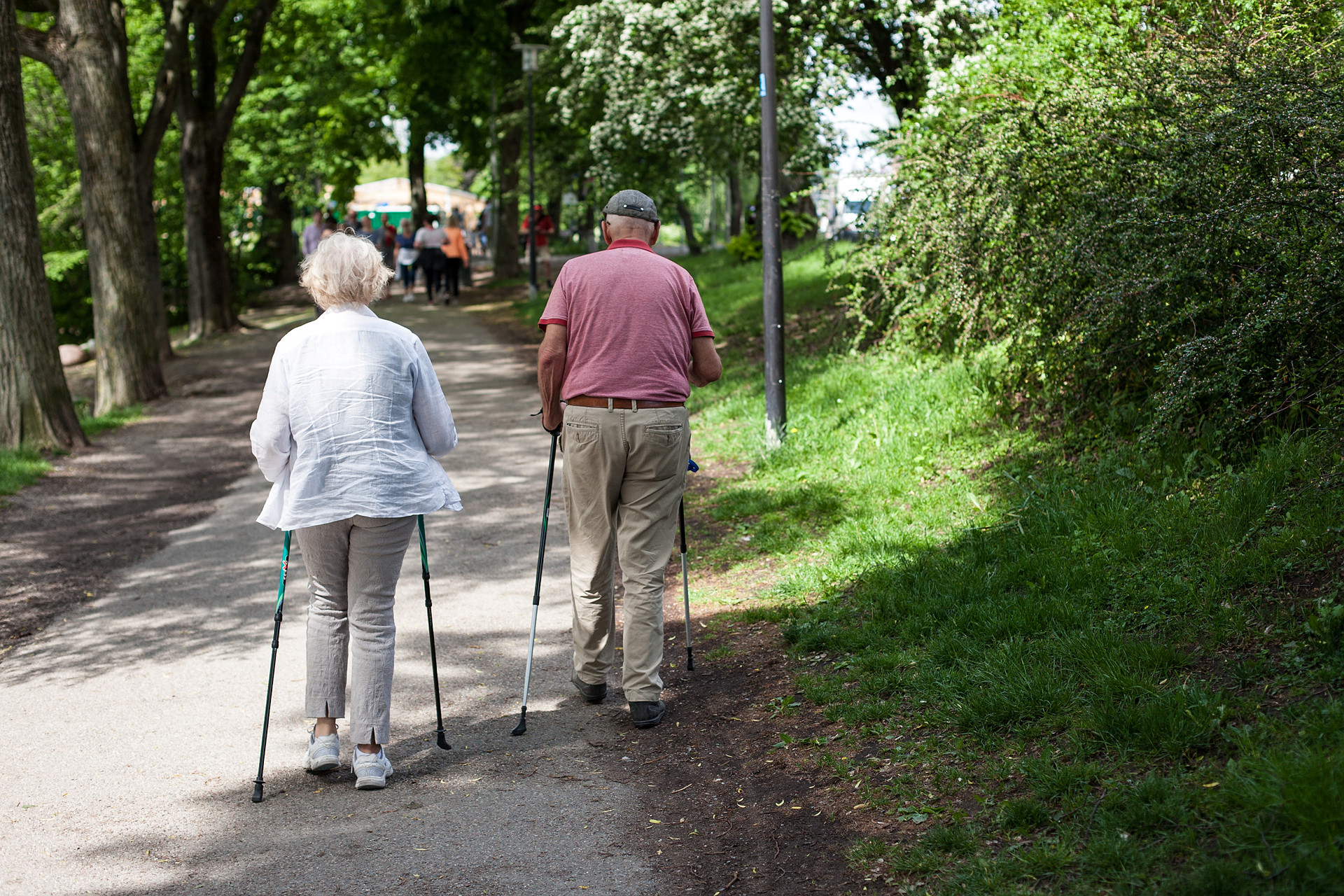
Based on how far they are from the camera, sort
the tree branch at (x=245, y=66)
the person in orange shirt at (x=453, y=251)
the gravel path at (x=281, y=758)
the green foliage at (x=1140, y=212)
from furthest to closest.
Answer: the person in orange shirt at (x=453, y=251)
the tree branch at (x=245, y=66)
the green foliage at (x=1140, y=212)
the gravel path at (x=281, y=758)

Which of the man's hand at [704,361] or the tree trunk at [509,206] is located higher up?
the tree trunk at [509,206]

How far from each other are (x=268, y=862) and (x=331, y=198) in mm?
30598

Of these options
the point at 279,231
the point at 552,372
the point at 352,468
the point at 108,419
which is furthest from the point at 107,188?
the point at 279,231

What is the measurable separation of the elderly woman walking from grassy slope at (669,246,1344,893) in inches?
63.4

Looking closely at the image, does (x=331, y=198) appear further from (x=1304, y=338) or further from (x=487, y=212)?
(x=1304, y=338)

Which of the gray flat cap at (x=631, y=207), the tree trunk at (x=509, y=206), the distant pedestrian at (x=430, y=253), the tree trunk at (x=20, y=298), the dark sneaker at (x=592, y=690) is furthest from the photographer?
the tree trunk at (x=509, y=206)

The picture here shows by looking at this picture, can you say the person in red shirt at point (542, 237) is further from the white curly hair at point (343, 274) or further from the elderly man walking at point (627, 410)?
the white curly hair at point (343, 274)

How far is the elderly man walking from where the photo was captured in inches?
185

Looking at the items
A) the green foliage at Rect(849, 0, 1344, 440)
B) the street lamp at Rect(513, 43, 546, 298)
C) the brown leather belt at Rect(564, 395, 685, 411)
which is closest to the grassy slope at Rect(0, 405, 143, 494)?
the brown leather belt at Rect(564, 395, 685, 411)

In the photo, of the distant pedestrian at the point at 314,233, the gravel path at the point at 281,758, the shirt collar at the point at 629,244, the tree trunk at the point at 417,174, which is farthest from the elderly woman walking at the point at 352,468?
the tree trunk at the point at 417,174

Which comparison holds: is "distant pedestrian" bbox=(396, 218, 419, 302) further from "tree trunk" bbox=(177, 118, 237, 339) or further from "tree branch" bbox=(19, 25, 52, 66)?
"tree branch" bbox=(19, 25, 52, 66)

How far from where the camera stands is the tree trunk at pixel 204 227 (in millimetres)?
20312

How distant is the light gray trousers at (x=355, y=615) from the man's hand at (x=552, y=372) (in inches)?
33.2

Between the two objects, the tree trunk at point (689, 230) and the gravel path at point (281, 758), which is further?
the tree trunk at point (689, 230)
